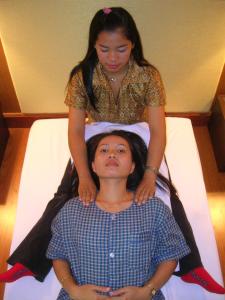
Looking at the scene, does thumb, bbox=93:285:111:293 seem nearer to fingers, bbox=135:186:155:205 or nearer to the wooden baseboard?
fingers, bbox=135:186:155:205

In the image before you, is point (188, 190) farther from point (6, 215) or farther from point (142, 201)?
point (6, 215)

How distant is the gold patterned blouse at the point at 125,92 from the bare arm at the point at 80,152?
52 mm

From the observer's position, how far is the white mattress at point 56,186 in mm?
1308

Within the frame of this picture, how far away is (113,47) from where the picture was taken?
1307 millimetres

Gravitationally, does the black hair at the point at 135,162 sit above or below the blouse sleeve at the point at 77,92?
below

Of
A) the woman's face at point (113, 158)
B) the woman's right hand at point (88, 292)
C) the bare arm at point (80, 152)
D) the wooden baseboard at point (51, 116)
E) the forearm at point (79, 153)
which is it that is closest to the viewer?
the woman's right hand at point (88, 292)

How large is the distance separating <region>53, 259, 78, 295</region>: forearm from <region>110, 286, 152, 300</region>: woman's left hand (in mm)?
141

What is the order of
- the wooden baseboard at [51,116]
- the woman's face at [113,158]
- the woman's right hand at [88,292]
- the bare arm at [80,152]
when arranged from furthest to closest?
the wooden baseboard at [51,116] → the bare arm at [80,152] → the woman's face at [113,158] → the woman's right hand at [88,292]

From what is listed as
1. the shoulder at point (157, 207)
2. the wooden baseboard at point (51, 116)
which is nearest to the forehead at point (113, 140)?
the shoulder at point (157, 207)

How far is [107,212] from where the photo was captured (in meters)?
1.31

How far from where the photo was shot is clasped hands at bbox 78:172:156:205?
53.6 inches

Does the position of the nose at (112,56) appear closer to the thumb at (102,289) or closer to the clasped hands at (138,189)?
the clasped hands at (138,189)

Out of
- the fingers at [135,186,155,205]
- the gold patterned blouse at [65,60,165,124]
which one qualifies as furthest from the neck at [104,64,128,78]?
the fingers at [135,186,155,205]

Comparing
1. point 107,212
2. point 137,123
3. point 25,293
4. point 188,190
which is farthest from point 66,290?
point 137,123
